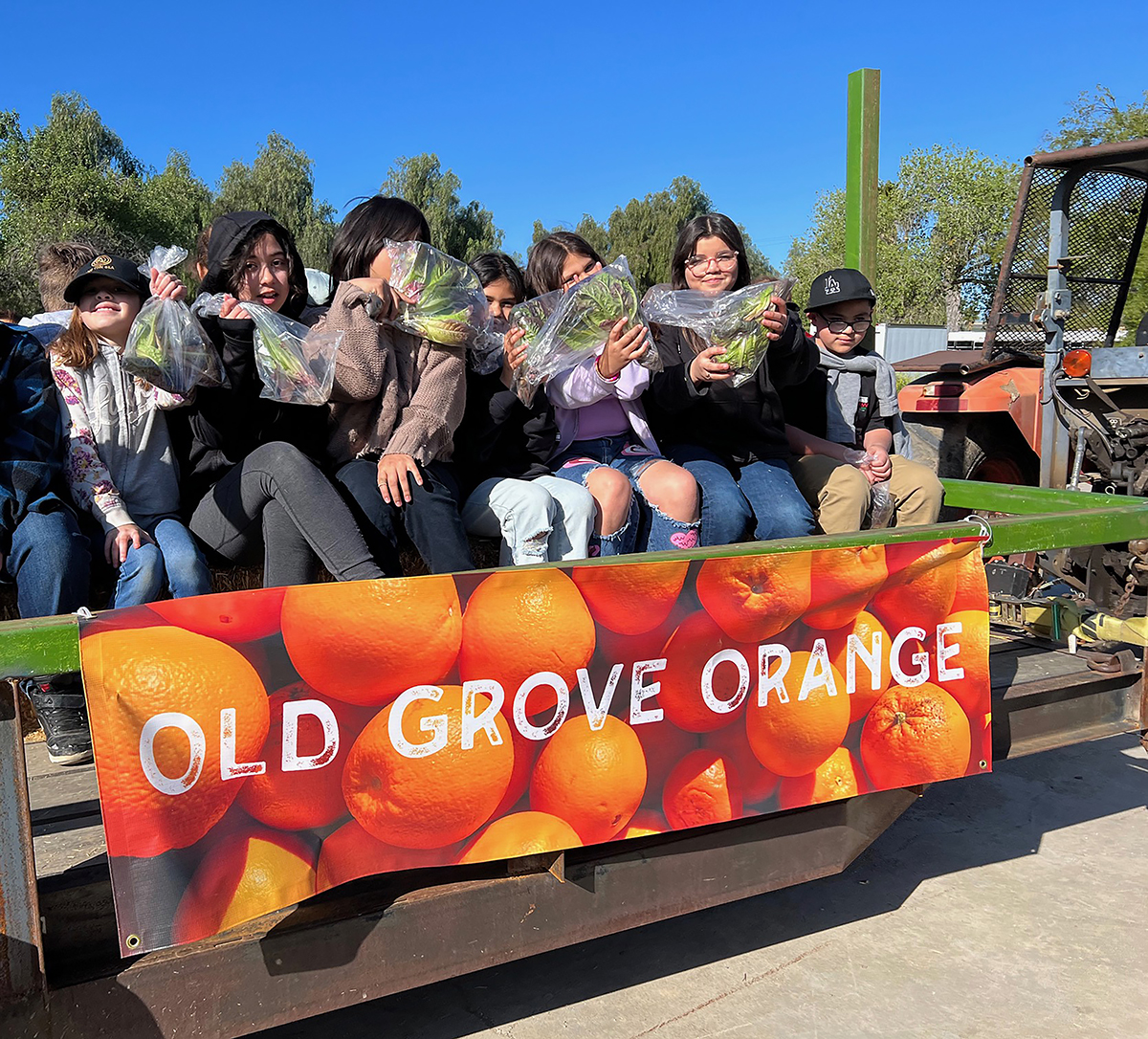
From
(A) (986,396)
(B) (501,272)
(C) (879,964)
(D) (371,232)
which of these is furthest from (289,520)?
(A) (986,396)

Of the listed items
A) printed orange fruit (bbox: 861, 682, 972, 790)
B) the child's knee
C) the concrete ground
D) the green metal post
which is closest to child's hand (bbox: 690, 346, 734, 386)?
the child's knee

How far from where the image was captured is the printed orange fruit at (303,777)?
1.75 metres

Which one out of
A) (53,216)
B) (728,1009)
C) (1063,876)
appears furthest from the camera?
(53,216)

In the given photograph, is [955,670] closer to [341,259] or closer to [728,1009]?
[728,1009]

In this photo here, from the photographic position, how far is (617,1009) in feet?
8.26

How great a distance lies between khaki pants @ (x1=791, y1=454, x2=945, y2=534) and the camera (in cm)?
328

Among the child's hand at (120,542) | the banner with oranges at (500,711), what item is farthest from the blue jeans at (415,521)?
the banner with oranges at (500,711)

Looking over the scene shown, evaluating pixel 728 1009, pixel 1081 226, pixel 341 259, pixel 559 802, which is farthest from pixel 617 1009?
pixel 1081 226

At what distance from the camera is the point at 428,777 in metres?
1.89

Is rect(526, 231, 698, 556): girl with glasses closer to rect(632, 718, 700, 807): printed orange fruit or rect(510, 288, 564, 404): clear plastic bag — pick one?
rect(510, 288, 564, 404): clear plastic bag

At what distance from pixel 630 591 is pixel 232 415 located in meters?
1.32

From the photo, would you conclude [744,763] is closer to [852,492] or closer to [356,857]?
[356,857]

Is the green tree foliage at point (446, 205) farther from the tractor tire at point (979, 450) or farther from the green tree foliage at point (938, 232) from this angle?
the tractor tire at point (979, 450)

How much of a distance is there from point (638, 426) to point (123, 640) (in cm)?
182
